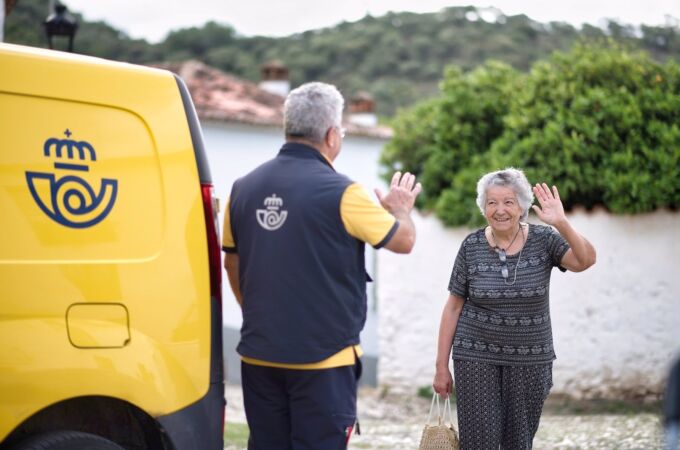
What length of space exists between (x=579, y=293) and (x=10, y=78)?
827cm

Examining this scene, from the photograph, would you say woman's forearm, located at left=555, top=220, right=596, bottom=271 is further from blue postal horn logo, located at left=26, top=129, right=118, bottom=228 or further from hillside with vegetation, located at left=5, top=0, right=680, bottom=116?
hillside with vegetation, located at left=5, top=0, right=680, bottom=116

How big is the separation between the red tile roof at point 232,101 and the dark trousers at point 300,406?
15.3m

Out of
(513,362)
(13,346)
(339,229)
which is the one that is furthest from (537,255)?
(13,346)

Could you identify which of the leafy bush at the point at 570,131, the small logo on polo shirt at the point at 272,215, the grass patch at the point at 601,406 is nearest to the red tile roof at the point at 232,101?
the leafy bush at the point at 570,131

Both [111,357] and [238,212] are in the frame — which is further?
[238,212]

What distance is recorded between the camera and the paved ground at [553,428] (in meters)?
7.88

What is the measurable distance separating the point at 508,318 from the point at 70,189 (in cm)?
216

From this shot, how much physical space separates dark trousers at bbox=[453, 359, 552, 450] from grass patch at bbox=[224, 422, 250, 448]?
3.30m

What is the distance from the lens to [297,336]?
3795 millimetres

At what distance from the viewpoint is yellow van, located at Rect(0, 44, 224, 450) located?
11.8ft

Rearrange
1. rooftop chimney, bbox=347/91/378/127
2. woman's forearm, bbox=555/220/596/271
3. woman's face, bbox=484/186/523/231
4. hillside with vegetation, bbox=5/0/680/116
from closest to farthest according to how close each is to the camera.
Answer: woman's forearm, bbox=555/220/596/271, woman's face, bbox=484/186/523/231, rooftop chimney, bbox=347/91/378/127, hillside with vegetation, bbox=5/0/680/116

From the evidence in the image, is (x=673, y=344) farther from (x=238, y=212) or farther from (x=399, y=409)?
(x=238, y=212)

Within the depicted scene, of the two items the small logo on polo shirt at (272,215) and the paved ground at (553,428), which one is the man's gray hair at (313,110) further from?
the paved ground at (553,428)

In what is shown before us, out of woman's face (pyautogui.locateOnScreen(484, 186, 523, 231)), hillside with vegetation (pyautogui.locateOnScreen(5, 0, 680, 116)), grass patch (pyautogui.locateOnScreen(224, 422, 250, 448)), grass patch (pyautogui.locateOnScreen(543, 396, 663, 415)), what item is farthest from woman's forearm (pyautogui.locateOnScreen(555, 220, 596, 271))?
hillside with vegetation (pyautogui.locateOnScreen(5, 0, 680, 116))
